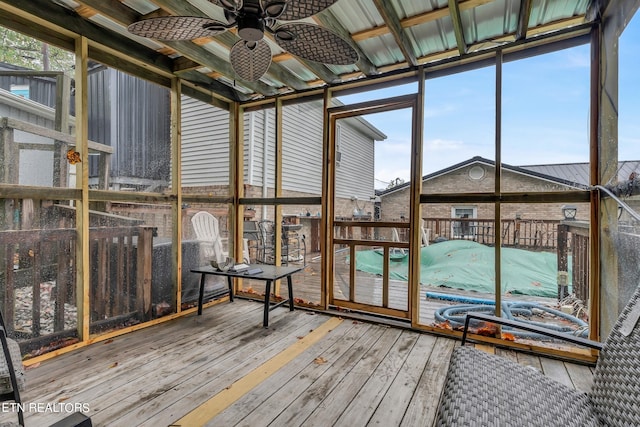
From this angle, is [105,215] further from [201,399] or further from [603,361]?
[603,361]

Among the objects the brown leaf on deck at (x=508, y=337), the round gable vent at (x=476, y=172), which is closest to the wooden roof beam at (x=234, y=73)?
the round gable vent at (x=476, y=172)

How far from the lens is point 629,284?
2199mm

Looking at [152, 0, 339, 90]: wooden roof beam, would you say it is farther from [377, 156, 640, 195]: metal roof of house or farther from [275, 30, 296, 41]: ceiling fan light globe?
[377, 156, 640, 195]: metal roof of house

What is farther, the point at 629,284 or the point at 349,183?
the point at 349,183

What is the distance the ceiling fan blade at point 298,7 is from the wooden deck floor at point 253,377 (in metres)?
2.39

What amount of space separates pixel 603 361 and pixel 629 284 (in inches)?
46.3

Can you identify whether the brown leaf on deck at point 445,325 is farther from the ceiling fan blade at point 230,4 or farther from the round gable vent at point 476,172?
the ceiling fan blade at point 230,4

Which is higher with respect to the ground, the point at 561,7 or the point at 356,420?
the point at 561,7

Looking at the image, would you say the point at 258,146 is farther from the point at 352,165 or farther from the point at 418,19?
the point at 418,19

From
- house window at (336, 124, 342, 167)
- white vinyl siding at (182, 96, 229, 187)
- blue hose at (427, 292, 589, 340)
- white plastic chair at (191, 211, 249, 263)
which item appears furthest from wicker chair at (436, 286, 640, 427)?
white vinyl siding at (182, 96, 229, 187)

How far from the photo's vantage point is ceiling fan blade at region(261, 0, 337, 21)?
5.49ft

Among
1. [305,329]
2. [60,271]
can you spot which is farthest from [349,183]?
[60,271]

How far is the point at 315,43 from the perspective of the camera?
1955 millimetres

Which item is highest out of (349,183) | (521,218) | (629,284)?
(349,183)
